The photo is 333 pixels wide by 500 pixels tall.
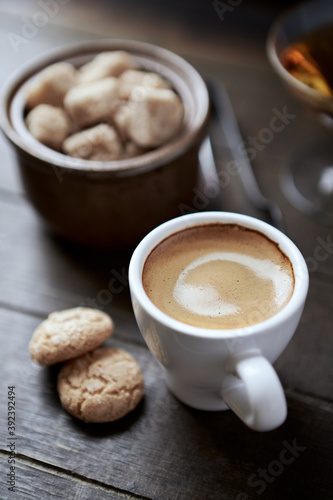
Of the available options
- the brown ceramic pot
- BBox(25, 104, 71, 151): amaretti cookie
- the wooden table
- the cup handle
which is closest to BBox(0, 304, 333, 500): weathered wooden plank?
the wooden table

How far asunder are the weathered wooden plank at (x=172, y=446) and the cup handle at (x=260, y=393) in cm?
13

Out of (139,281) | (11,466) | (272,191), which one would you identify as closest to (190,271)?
(139,281)

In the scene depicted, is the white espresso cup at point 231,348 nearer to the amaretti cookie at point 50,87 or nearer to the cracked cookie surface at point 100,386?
the cracked cookie surface at point 100,386

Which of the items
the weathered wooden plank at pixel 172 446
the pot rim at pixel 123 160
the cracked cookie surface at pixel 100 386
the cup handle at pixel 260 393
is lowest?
the weathered wooden plank at pixel 172 446

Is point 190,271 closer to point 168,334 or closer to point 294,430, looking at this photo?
point 168,334

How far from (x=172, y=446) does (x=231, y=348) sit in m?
0.21

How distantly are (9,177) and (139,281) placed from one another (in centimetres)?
60

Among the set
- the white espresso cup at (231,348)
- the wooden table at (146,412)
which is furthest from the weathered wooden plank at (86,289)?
the white espresso cup at (231,348)

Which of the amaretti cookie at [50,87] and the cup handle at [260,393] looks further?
the amaretti cookie at [50,87]

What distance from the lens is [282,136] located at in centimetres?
129

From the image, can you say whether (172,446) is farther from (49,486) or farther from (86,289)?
(86,289)

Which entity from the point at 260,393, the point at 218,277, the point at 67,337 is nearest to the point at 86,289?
the point at 67,337

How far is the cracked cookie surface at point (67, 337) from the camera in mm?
810

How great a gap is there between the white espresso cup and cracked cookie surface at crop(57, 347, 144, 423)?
0.24 ft
